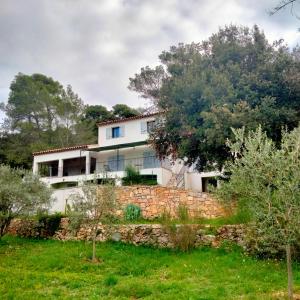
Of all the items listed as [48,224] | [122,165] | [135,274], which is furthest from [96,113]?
[135,274]

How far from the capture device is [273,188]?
7973mm

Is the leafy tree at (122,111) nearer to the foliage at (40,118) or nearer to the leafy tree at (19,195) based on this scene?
the foliage at (40,118)

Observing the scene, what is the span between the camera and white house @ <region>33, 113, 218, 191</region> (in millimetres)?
30891

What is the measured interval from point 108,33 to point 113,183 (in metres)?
6.05

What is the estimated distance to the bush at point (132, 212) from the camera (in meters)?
19.4

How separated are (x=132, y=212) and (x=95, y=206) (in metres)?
5.48

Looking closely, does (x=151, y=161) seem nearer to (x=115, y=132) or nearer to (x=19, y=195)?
(x=115, y=132)

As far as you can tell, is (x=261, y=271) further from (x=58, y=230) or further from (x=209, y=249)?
(x=58, y=230)

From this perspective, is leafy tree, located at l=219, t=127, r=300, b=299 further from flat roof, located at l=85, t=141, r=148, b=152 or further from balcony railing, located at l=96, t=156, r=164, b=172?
flat roof, located at l=85, t=141, r=148, b=152

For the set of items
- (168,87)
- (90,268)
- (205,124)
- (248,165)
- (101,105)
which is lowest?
(90,268)

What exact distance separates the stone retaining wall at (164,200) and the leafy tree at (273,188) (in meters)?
11.7

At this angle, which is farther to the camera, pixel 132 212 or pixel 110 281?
pixel 132 212

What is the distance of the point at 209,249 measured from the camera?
13.7 m

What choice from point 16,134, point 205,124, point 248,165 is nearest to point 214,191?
point 248,165
